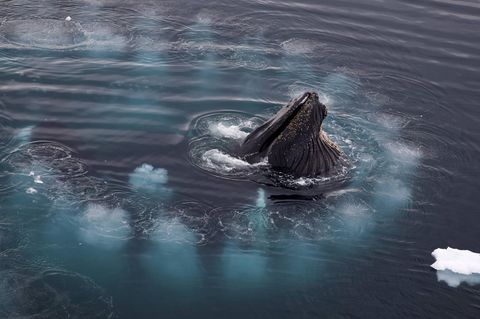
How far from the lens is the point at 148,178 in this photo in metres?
23.9

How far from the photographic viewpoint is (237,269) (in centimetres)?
2120

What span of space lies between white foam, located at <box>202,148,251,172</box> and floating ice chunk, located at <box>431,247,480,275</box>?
6302 millimetres

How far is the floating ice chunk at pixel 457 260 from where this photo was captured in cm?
2188

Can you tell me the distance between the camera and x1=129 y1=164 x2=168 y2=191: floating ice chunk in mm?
23609

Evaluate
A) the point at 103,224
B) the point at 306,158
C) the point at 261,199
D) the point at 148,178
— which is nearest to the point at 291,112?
the point at 306,158

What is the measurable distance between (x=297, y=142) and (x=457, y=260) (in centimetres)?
565

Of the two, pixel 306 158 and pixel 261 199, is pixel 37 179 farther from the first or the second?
pixel 306 158

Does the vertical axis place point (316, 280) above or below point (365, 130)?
below

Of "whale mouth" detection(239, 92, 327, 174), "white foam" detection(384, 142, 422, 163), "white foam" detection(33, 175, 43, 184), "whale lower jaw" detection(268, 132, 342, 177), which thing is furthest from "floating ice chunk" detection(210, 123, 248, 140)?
"white foam" detection(33, 175, 43, 184)

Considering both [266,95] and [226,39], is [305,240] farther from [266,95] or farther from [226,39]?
[226,39]

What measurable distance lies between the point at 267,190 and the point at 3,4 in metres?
15.8

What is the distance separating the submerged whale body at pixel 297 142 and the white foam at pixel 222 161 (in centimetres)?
27

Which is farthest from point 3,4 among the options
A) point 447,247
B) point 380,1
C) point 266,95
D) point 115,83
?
point 447,247

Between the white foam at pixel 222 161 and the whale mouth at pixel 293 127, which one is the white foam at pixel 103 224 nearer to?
the white foam at pixel 222 161
